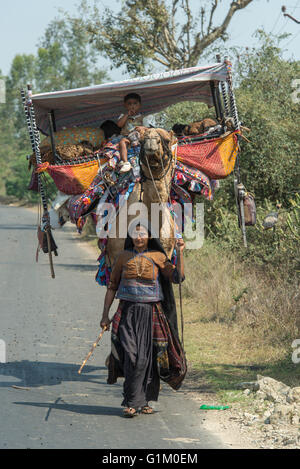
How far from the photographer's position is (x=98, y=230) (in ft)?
26.8

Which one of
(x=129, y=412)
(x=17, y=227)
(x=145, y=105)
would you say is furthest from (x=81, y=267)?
(x=17, y=227)

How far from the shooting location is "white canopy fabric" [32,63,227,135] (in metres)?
8.20

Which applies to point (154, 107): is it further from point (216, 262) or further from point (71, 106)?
point (216, 262)

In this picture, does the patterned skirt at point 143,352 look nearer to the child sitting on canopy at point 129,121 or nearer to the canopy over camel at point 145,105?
the canopy over camel at point 145,105

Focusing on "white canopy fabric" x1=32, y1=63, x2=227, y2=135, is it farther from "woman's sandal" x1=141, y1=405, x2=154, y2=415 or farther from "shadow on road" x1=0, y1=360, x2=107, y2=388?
"woman's sandal" x1=141, y1=405, x2=154, y2=415

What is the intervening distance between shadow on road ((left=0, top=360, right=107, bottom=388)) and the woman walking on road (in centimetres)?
132

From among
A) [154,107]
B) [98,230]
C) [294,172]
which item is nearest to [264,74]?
[294,172]

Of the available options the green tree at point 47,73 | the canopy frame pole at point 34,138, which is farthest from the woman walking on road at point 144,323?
→ the green tree at point 47,73

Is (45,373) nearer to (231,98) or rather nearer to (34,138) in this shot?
(34,138)

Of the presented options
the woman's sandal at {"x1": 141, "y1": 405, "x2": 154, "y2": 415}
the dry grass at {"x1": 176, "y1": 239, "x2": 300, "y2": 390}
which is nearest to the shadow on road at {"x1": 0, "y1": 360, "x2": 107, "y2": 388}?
the dry grass at {"x1": 176, "y1": 239, "x2": 300, "y2": 390}

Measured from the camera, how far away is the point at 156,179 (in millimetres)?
7105

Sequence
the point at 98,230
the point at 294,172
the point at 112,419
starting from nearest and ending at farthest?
the point at 112,419
the point at 98,230
the point at 294,172

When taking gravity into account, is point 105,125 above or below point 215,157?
above
